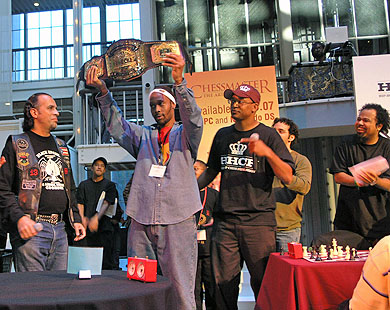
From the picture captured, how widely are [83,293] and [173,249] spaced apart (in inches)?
35.4

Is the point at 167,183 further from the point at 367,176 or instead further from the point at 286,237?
the point at 286,237

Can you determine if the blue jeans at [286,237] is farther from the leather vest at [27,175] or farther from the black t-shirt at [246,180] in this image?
the leather vest at [27,175]

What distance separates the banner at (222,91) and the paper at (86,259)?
429 centimetres

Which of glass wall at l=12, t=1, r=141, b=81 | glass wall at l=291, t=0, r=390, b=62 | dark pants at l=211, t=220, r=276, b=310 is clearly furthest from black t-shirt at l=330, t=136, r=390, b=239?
glass wall at l=12, t=1, r=141, b=81

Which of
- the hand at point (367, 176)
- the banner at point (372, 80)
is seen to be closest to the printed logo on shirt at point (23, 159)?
the hand at point (367, 176)

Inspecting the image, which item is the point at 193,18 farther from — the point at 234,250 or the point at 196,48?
the point at 234,250

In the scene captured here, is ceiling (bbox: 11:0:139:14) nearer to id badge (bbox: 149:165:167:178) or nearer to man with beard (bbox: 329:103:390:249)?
man with beard (bbox: 329:103:390:249)

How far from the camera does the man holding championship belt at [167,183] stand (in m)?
2.32

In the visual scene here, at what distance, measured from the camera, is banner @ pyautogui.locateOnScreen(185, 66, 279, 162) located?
6.01 m

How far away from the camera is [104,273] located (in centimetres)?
195

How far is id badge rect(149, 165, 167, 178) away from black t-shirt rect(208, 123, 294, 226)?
1.67 feet

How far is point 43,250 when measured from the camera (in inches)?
101

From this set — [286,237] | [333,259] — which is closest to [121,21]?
[286,237]

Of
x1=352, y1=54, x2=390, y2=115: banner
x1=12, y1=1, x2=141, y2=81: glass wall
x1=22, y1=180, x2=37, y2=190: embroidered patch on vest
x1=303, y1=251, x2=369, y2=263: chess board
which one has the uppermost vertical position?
x1=12, y1=1, x2=141, y2=81: glass wall
